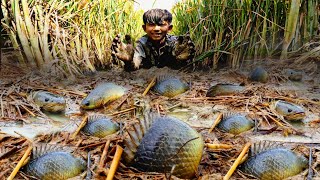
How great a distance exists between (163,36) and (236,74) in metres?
0.95

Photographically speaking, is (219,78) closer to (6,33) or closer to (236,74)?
(236,74)

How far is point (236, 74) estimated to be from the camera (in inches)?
178

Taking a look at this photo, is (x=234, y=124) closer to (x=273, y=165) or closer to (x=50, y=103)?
(x=273, y=165)

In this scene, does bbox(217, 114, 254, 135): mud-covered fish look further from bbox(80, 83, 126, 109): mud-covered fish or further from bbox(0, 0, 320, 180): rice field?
bbox(80, 83, 126, 109): mud-covered fish

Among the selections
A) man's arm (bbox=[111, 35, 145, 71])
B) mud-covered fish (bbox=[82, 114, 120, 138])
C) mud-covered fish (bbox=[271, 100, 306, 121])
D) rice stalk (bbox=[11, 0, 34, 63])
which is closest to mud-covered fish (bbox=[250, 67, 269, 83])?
mud-covered fish (bbox=[271, 100, 306, 121])

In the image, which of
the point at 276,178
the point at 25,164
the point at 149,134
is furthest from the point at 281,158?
the point at 25,164

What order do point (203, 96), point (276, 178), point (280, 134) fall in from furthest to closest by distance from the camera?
point (203, 96)
point (280, 134)
point (276, 178)

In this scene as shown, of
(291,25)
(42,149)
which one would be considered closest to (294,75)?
(291,25)

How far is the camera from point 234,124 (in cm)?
225

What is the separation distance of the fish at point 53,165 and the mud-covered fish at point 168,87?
1739mm

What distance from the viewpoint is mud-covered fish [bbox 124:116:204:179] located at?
1.48m

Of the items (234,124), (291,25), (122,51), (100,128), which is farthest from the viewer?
(291,25)

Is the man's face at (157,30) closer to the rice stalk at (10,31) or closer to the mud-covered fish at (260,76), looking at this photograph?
the mud-covered fish at (260,76)

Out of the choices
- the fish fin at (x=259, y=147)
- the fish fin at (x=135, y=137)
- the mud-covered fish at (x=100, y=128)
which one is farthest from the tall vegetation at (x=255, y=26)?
the fish fin at (x=135, y=137)
